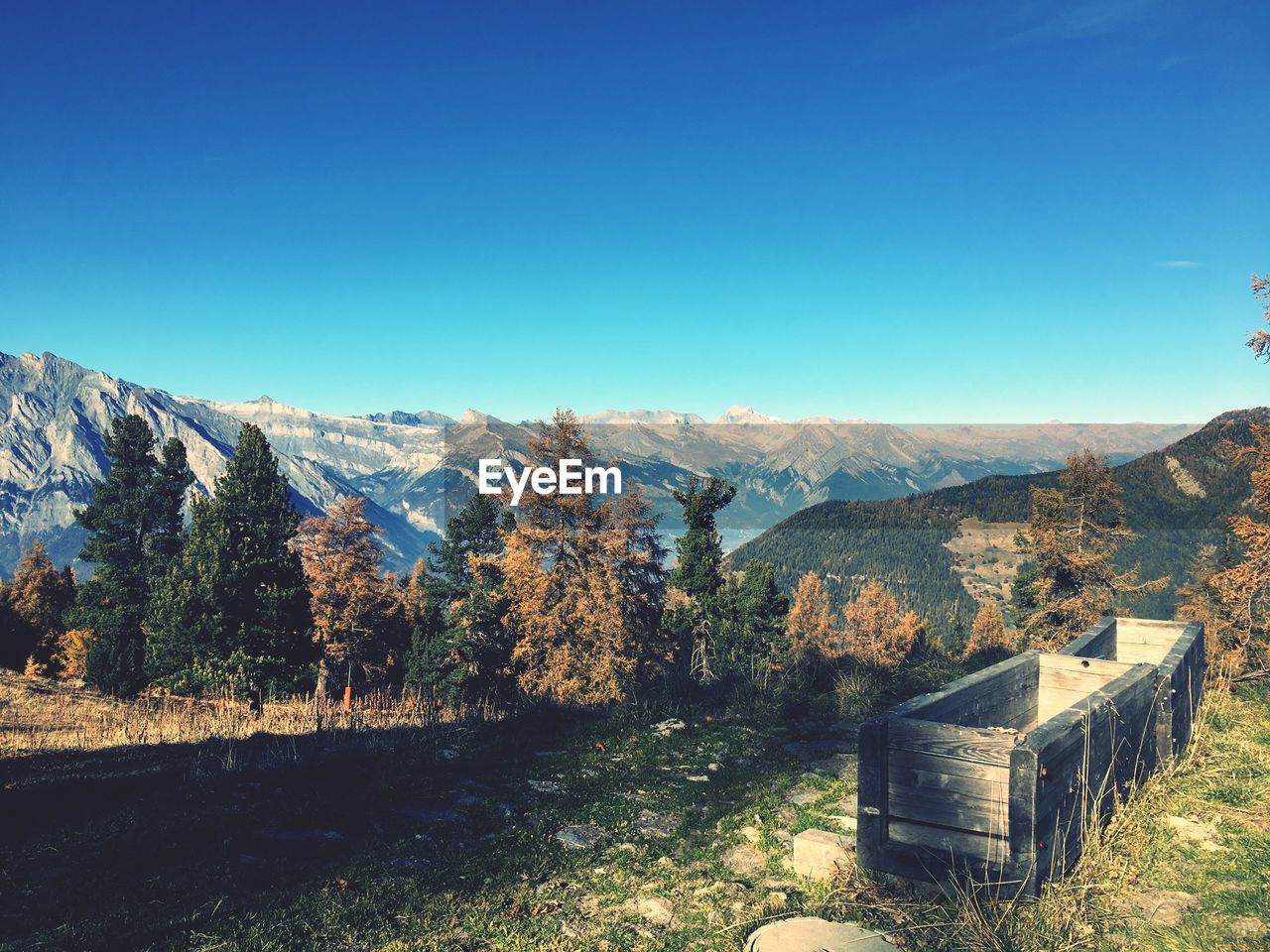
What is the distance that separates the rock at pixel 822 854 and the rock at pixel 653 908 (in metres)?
1.40

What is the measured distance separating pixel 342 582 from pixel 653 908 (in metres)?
38.2

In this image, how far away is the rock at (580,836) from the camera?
6.91 metres

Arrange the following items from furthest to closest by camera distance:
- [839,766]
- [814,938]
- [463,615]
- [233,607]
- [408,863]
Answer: [463,615] → [233,607] → [839,766] → [408,863] → [814,938]

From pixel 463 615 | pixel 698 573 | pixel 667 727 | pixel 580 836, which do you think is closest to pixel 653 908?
pixel 580 836

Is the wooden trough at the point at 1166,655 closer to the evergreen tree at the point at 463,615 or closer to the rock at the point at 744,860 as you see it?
the rock at the point at 744,860

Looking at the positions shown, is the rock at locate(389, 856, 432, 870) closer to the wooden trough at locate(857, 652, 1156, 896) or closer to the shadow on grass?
the shadow on grass

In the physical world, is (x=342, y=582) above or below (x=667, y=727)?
below

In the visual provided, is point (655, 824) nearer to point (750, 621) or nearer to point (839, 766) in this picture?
point (839, 766)

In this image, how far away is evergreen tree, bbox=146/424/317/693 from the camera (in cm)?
3133

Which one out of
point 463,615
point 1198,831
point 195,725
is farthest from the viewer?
point 463,615

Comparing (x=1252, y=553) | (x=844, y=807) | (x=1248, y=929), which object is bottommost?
(x=844, y=807)

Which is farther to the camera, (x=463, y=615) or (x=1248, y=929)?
(x=463, y=615)

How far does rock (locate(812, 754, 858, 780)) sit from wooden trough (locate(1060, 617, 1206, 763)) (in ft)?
11.5

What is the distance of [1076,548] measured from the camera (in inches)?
1190
